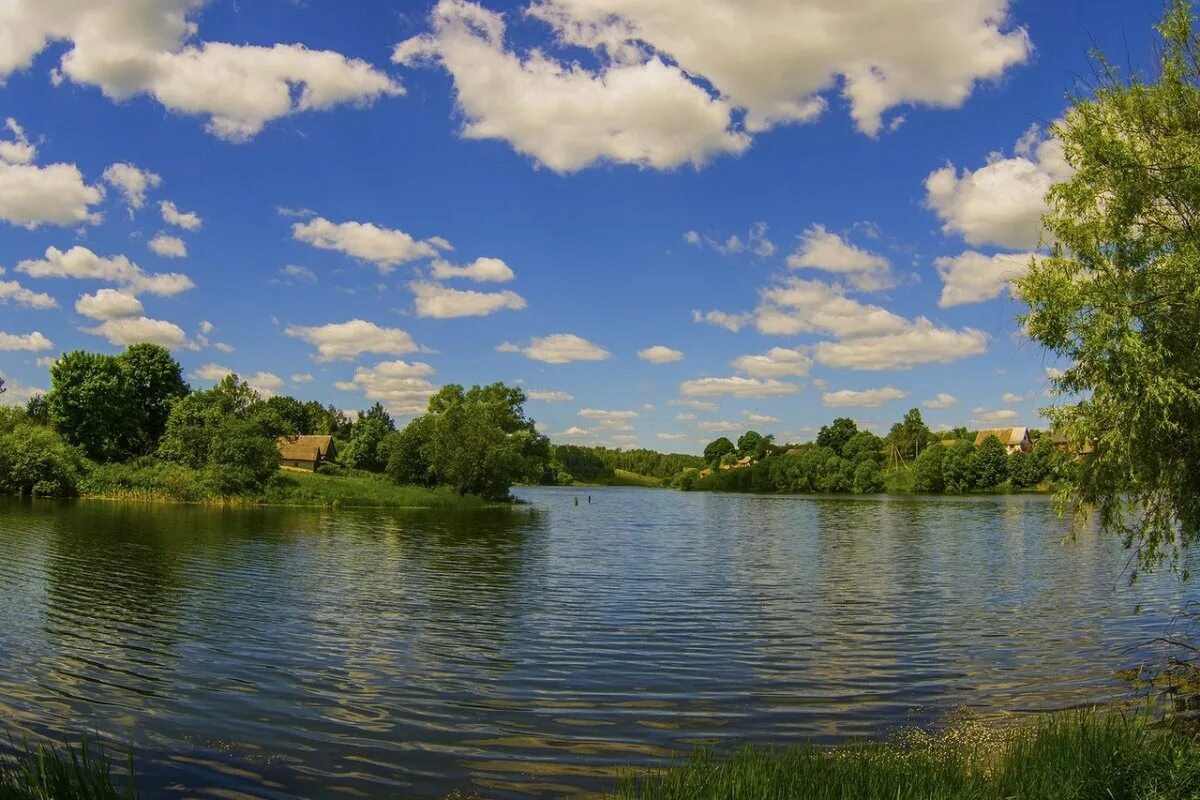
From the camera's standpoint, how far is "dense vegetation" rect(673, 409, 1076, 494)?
5556 inches

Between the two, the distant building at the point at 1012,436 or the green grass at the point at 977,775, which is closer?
the green grass at the point at 977,775

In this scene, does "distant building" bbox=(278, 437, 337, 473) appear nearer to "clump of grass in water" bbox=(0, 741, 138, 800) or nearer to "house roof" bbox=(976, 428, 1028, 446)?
"clump of grass in water" bbox=(0, 741, 138, 800)

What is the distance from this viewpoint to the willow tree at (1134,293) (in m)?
14.9

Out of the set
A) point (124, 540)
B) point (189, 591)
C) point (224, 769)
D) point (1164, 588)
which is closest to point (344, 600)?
point (189, 591)

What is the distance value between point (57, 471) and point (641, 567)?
221 ft

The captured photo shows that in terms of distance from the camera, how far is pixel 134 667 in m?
16.9

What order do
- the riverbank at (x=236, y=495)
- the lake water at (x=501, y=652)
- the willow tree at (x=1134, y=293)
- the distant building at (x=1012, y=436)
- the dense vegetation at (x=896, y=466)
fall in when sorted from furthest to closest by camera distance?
1. the distant building at (x=1012, y=436)
2. the dense vegetation at (x=896, y=466)
3. the riverbank at (x=236, y=495)
4. the willow tree at (x=1134, y=293)
5. the lake water at (x=501, y=652)

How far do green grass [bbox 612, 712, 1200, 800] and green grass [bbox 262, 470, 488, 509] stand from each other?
73.4 metres

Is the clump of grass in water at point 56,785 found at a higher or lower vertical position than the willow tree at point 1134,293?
lower

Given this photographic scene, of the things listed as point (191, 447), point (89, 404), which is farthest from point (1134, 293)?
point (89, 404)

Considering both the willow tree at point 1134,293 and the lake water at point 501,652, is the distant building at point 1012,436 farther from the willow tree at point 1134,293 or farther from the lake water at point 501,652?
the willow tree at point 1134,293

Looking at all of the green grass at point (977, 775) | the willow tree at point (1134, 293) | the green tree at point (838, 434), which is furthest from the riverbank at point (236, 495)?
the green tree at point (838, 434)

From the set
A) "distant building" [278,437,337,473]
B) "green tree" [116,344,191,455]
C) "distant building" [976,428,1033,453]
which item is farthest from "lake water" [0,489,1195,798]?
"distant building" [976,428,1033,453]

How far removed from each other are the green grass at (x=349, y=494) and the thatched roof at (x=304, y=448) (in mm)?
33673
